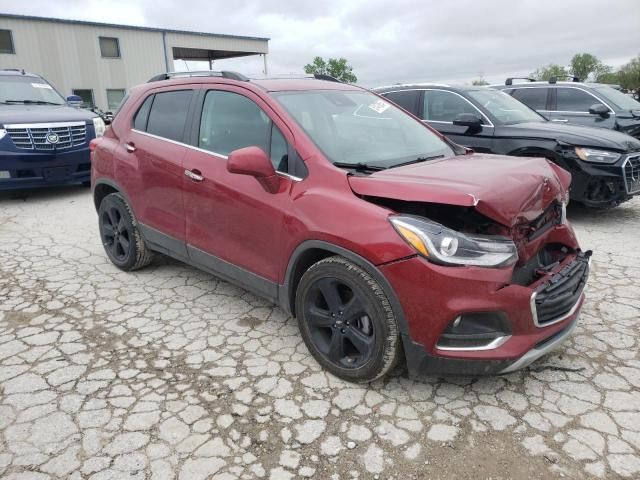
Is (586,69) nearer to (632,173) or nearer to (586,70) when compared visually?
(586,70)

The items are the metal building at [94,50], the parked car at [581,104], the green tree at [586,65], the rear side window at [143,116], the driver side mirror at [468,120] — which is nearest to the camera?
the rear side window at [143,116]

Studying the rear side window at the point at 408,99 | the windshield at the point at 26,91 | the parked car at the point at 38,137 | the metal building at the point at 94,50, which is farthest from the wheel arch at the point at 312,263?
the metal building at the point at 94,50

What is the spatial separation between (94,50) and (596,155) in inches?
1047

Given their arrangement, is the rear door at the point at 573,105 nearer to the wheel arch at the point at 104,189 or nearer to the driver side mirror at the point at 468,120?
the driver side mirror at the point at 468,120

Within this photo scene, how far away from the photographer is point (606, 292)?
404 centimetres

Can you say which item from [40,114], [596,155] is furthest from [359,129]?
[40,114]

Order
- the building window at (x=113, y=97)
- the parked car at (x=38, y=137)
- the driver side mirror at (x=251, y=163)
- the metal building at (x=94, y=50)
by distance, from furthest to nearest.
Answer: the building window at (x=113, y=97), the metal building at (x=94, y=50), the parked car at (x=38, y=137), the driver side mirror at (x=251, y=163)

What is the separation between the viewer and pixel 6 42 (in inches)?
919

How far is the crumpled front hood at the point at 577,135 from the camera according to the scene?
19.3ft

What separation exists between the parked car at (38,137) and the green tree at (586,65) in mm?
97198

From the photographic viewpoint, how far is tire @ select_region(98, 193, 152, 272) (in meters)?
4.42

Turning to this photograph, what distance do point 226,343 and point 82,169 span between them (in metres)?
6.02

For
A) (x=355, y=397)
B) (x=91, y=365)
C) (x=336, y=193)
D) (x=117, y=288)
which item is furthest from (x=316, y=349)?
(x=117, y=288)

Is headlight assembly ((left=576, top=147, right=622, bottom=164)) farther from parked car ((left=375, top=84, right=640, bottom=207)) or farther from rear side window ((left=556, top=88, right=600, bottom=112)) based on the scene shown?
rear side window ((left=556, top=88, right=600, bottom=112))
